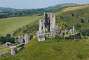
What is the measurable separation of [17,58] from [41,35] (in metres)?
27.5

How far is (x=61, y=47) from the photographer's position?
95375 millimetres

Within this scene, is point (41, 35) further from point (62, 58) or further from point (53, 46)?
point (62, 58)

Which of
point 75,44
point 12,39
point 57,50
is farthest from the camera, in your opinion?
point 12,39

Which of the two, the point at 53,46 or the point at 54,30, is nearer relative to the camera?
the point at 53,46

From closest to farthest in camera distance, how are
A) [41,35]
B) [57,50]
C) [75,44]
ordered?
[57,50]
[75,44]
[41,35]

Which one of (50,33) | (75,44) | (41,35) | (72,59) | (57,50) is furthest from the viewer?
(50,33)

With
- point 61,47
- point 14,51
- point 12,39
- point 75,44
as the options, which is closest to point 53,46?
point 61,47

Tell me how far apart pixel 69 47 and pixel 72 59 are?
1392 centimetres

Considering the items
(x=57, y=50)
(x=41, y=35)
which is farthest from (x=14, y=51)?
(x=57, y=50)

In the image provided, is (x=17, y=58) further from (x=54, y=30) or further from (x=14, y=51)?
(x=54, y=30)

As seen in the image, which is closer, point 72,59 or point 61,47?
point 72,59

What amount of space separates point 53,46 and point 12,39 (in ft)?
212

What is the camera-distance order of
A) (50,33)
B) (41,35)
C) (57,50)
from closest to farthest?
(57,50), (41,35), (50,33)

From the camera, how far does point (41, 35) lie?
112688 millimetres
